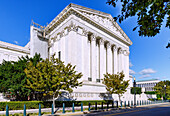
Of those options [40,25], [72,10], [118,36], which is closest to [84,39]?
[72,10]

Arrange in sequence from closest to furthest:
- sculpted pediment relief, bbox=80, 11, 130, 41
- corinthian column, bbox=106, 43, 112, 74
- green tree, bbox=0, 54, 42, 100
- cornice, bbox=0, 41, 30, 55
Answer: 1. green tree, bbox=0, 54, 42, 100
2. cornice, bbox=0, 41, 30, 55
3. sculpted pediment relief, bbox=80, 11, 130, 41
4. corinthian column, bbox=106, 43, 112, 74

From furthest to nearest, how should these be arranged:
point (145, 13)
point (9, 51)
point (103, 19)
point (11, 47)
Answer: point (103, 19), point (11, 47), point (9, 51), point (145, 13)

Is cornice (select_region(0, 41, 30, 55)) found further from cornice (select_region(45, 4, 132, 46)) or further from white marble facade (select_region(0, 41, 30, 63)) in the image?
cornice (select_region(45, 4, 132, 46))

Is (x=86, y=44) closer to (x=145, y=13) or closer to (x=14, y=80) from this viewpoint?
(x=14, y=80)

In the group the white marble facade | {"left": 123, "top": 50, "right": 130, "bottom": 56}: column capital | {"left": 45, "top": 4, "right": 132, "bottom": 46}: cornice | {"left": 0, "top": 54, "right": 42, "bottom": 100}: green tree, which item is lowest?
{"left": 0, "top": 54, "right": 42, "bottom": 100}: green tree

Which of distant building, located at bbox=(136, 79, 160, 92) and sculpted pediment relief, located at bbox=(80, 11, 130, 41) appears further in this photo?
distant building, located at bbox=(136, 79, 160, 92)

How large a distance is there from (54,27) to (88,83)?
16727mm

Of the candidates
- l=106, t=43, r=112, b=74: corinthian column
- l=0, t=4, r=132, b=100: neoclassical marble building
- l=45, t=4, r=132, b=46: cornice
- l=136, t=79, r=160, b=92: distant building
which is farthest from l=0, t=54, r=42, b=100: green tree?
l=136, t=79, r=160, b=92: distant building

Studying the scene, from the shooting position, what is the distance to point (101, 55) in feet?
116

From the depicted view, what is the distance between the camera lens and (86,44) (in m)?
31.5

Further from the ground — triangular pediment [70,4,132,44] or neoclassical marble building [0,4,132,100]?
triangular pediment [70,4,132,44]

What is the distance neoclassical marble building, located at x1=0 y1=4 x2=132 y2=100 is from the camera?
97.4 feet

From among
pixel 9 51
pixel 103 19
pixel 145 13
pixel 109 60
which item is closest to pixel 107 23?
pixel 103 19

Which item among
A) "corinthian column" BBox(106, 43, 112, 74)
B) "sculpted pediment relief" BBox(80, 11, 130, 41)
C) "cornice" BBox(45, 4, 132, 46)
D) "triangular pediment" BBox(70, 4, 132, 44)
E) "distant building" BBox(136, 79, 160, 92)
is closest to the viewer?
"cornice" BBox(45, 4, 132, 46)
